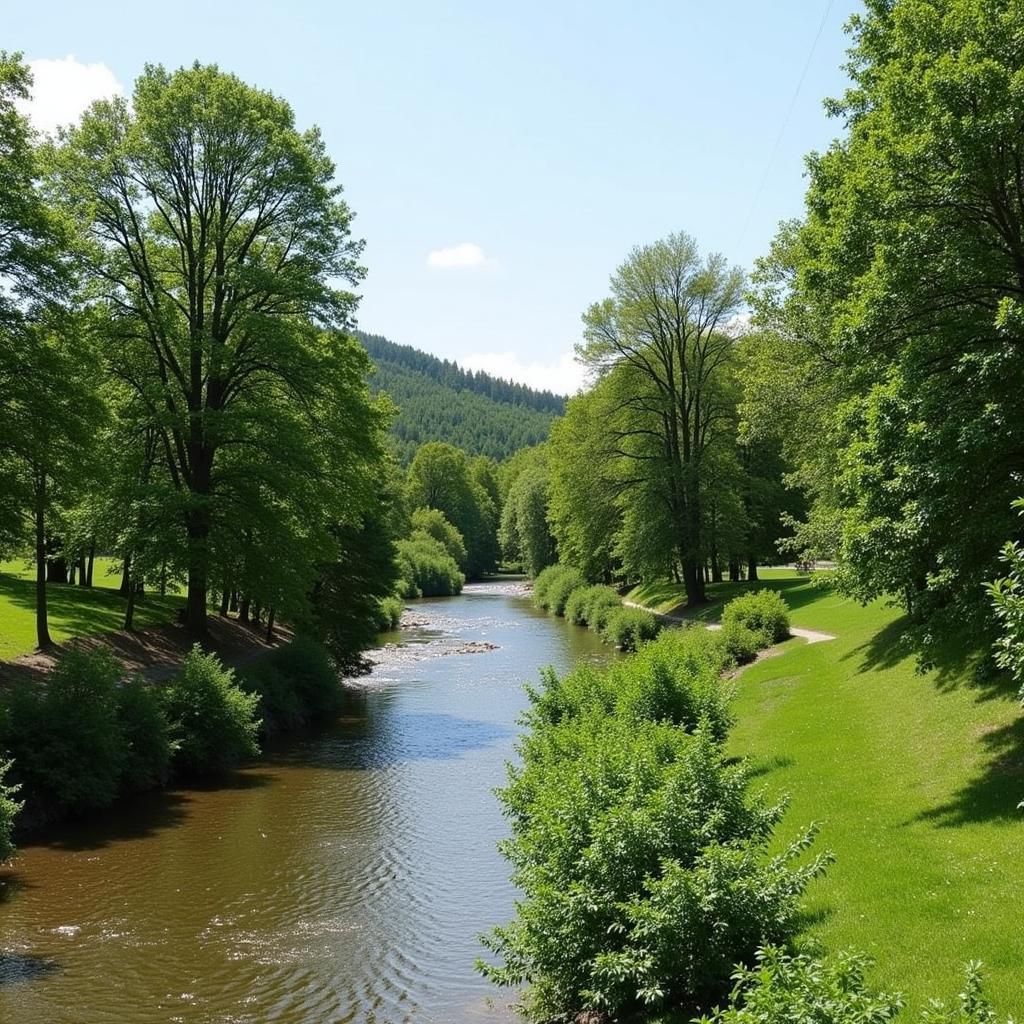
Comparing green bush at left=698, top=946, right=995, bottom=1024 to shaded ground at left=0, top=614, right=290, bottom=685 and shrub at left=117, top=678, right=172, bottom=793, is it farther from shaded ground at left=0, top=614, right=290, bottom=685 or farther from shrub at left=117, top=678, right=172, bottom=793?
shaded ground at left=0, top=614, right=290, bottom=685

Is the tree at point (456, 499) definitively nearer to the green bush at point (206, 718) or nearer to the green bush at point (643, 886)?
the green bush at point (206, 718)

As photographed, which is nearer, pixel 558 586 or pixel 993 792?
pixel 993 792

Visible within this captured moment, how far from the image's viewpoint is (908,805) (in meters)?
12.1

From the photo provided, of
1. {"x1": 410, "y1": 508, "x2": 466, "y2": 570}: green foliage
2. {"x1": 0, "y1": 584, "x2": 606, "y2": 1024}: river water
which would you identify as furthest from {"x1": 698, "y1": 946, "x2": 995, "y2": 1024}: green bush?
{"x1": 410, "y1": 508, "x2": 466, "y2": 570}: green foliage

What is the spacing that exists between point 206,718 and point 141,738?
91.7 inches

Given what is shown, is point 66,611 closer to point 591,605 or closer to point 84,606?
point 84,606

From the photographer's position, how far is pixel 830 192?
16531mm

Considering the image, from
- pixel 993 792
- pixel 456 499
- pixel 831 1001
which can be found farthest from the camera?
pixel 456 499

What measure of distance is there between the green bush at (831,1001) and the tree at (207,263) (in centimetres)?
2384

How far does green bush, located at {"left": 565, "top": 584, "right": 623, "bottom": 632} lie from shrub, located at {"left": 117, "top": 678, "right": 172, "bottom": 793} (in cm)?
3197

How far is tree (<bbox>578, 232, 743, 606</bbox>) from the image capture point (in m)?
46.1

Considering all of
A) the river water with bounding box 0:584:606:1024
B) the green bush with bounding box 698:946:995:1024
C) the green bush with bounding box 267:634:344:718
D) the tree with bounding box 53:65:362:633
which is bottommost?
the river water with bounding box 0:584:606:1024

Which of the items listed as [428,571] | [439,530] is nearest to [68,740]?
[428,571]

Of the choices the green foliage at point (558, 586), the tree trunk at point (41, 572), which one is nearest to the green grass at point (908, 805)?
the tree trunk at point (41, 572)
